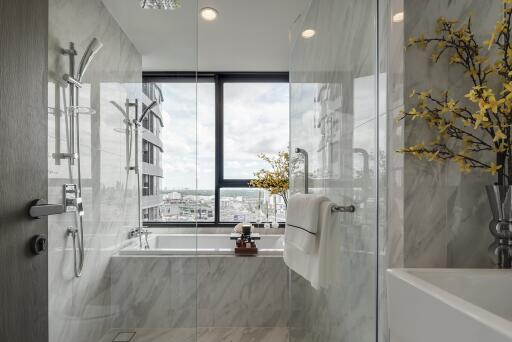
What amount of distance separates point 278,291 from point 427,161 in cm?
179

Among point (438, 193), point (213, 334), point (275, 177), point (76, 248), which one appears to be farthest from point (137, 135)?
point (275, 177)

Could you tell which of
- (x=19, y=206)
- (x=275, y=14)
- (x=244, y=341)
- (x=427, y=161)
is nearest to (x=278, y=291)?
(x=244, y=341)

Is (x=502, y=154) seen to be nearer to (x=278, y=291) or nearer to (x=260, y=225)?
(x=278, y=291)

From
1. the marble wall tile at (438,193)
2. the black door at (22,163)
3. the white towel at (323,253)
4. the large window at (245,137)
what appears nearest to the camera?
the black door at (22,163)

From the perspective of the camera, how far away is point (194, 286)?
194 cm

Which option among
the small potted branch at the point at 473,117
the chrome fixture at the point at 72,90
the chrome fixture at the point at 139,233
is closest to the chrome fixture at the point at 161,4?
the chrome fixture at the point at 72,90

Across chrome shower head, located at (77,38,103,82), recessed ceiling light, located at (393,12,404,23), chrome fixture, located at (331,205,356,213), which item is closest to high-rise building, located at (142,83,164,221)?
chrome shower head, located at (77,38,103,82)

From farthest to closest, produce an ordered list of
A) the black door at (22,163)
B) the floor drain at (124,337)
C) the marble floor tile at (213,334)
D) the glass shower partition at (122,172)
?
the marble floor tile at (213,334) → the floor drain at (124,337) → the glass shower partition at (122,172) → the black door at (22,163)

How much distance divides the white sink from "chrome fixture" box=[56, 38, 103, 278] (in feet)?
4.65

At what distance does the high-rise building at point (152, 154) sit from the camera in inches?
68.8

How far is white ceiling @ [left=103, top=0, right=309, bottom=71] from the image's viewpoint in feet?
5.71

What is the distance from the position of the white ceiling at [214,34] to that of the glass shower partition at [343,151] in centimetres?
43

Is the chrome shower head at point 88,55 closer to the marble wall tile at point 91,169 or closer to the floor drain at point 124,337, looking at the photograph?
the marble wall tile at point 91,169

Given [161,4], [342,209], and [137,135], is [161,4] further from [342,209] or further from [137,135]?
[342,209]
